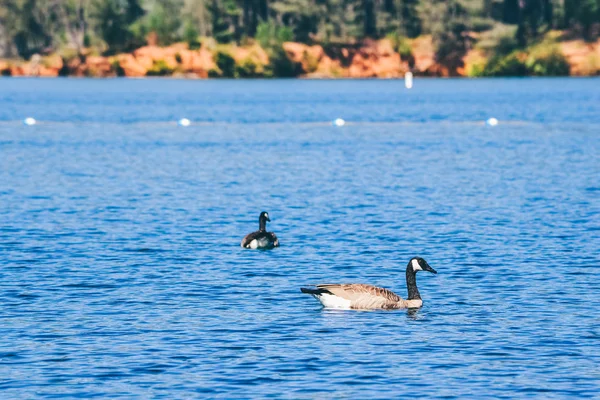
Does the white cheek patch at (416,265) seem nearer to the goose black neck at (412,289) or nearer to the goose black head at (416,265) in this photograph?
the goose black head at (416,265)

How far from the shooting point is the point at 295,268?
38.2m

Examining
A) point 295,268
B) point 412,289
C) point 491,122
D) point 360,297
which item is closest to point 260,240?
point 295,268

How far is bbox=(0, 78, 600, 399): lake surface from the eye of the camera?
82.1ft

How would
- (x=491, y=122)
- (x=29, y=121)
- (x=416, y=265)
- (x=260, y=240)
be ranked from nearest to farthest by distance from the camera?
1. (x=416, y=265)
2. (x=260, y=240)
3. (x=491, y=122)
4. (x=29, y=121)

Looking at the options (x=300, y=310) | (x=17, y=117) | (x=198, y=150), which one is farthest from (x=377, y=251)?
(x=17, y=117)

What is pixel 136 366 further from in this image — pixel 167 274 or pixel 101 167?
pixel 101 167

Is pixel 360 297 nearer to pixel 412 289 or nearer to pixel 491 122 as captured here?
pixel 412 289

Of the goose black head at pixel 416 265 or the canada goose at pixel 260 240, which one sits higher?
the goose black head at pixel 416 265

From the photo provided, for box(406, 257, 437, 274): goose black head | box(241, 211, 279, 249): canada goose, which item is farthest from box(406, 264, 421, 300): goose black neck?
box(241, 211, 279, 249): canada goose

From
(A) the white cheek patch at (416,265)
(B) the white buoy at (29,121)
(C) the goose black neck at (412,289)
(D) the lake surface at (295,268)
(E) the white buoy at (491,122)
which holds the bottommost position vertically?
(E) the white buoy at (491,122)

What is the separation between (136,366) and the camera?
83.8 feet

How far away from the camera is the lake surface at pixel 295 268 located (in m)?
25.0

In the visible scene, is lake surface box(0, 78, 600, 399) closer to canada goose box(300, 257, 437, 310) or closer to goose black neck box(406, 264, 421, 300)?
canada goose box(300, 257, 437, 310)

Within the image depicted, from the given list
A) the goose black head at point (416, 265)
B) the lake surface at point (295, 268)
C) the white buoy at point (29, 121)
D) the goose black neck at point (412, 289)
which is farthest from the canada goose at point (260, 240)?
the white buoy at point (29, 121)
